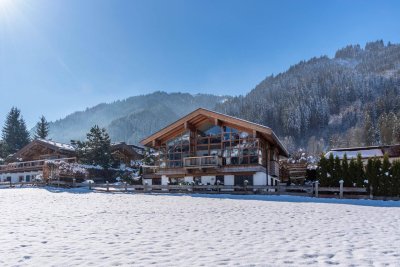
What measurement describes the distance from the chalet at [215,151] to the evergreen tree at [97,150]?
1121 cm

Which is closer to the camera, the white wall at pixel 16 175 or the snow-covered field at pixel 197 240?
the snow-covered field at pixel 197 240

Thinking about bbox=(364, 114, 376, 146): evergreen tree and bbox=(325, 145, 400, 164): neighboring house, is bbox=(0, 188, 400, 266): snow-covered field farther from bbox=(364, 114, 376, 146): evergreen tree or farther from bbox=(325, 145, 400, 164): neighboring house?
bbox=(364, 114, 376, 146): evergreen tree

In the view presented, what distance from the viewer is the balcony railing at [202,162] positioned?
30.7 meters

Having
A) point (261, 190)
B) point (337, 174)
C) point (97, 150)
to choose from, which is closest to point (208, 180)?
point (261, 190)

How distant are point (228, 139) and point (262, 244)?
77.4 feet

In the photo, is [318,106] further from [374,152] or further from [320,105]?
[374,152]

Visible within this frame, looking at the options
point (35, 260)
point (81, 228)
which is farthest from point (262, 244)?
point (81, 228)

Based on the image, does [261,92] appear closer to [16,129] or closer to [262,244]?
[16,129]

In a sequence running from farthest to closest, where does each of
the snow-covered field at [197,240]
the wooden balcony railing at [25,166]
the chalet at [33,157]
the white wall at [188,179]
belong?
the chalet at [33,157], the wooden balcony railing at [25,166], the white wall at [188,179], the snow-covered field at [197,240]

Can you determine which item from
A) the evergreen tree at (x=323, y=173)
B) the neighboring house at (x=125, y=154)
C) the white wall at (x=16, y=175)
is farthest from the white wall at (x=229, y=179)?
the white wall at (x=16, y=175)

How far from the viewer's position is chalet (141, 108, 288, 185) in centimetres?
3050

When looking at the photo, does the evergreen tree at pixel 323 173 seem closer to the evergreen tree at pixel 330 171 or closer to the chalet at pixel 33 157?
the evergreen tree at pixel 330 171

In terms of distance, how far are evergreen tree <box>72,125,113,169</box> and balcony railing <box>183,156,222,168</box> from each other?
16.8m

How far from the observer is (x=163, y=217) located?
44.5 feet
